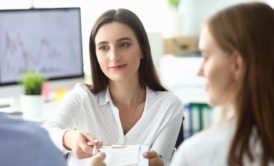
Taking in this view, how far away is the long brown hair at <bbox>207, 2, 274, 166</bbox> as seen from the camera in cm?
99

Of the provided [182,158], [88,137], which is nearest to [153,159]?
[88,137]

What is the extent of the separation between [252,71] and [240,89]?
0.04 m

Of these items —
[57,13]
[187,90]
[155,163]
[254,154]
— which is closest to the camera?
[254,154]

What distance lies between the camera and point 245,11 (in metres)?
1.02

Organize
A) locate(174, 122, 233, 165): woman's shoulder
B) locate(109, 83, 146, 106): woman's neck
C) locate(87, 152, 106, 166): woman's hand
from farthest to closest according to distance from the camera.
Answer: locate(109, 83, 146, 106): woman's neck < locate(87, 152, 106, 166): woman's hand < locate(174, 122, 233, 165): woman's shoulder

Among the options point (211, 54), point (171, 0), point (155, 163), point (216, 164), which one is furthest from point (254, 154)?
point (171, 0)

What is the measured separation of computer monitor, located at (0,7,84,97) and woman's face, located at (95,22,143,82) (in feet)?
2.73

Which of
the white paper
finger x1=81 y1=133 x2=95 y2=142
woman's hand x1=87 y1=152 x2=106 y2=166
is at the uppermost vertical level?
finger x1=81 y1=133 x2=95 y2=142

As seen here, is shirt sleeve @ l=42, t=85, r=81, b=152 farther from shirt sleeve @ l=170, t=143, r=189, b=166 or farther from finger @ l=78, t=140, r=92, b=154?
shirt sleeve @ l=170, t=143, r=189, b=166

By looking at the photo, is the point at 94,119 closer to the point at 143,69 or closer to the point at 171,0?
the point at 143,69

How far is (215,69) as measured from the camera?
1.03 meters

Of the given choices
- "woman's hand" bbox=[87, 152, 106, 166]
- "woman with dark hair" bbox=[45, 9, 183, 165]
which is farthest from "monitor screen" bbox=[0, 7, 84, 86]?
"woman's hand" bbox=[87, 152, 106, 166]

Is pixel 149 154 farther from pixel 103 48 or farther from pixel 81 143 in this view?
pixel 103 48

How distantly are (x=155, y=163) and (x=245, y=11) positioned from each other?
2.29ft
